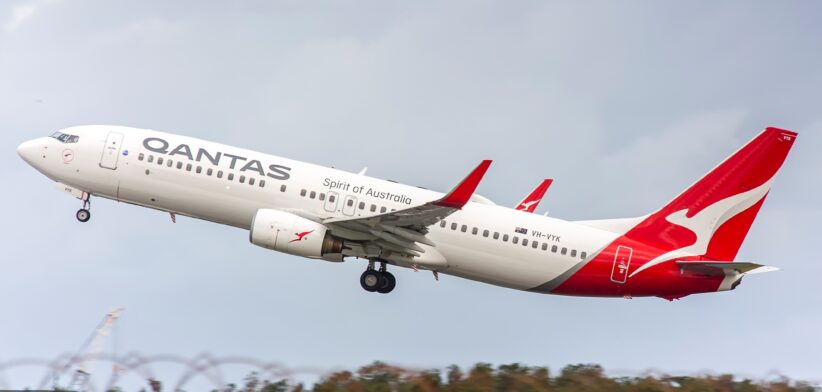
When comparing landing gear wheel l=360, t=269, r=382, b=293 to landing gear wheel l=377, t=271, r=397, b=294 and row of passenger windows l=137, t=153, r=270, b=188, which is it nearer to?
landing gear wheel l=377, t=271, r=397, b=294

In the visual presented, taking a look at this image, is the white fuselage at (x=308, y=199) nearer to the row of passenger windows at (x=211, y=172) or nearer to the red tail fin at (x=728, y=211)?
the row of passenger windows at (x=211, y=172)

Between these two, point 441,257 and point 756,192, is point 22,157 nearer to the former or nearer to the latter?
point 441,257

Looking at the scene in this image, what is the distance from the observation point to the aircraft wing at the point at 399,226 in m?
37.0

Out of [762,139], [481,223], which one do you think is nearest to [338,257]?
[481,223]

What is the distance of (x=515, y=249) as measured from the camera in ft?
132

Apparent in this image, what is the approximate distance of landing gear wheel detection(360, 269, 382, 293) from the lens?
41844 mm

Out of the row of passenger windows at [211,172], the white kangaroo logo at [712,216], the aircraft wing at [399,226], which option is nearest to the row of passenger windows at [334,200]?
the aircraft wing at [399,226]

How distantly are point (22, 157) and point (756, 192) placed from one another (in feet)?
101

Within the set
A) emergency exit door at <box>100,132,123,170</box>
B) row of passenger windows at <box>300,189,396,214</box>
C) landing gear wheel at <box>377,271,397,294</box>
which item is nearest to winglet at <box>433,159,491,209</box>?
row of passenger windows at <box>300,189,396,214</box>

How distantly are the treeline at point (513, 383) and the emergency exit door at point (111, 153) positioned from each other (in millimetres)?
18484

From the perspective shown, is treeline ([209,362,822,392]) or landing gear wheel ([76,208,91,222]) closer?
treeline ([209,362,822,392])

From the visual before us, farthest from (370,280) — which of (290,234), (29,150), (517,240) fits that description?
(29,150)

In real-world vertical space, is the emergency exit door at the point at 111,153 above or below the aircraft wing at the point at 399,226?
above

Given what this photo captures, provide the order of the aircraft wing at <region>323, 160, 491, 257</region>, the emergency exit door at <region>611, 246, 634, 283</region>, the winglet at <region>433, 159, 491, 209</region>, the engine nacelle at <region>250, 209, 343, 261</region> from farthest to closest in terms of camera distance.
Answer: the emergency exit door at <region>611, 246, 634, 283</region>
the engine nacelle at <region>250, 209, 343, 261</region>
the aircraft wing at <region>323, 160, 491, 257</region>
the winglet at <region>433, 159, 491, 209</region>
